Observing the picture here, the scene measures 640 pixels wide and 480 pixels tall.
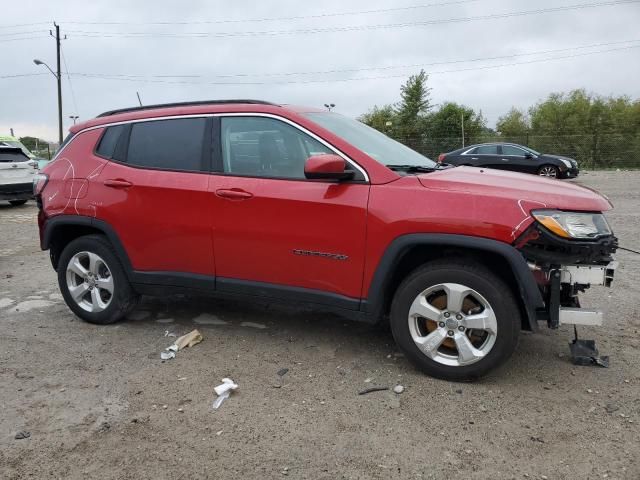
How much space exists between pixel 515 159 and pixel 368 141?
56.5 feet

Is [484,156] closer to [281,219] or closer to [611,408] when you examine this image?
[281,219]

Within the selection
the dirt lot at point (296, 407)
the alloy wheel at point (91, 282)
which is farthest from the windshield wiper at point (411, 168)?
the alloy wheel at point (91, 282)

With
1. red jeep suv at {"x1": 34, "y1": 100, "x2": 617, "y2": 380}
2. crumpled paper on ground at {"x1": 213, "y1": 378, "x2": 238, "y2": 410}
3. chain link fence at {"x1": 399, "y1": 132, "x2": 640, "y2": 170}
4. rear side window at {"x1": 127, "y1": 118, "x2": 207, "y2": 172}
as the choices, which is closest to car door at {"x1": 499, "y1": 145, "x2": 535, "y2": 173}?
chain link fence at {"x1": 399, "y1": 132, "x2": 640, "y2": 170}

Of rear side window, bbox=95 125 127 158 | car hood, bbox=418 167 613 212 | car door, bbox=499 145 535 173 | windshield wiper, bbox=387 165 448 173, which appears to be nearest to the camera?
car hood, bbox=418 167 613 212

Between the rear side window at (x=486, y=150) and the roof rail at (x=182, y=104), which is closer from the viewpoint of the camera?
the roof rail at (x=182, y=104)

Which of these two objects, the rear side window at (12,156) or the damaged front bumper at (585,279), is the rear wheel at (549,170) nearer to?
the rear side window at (12,156)

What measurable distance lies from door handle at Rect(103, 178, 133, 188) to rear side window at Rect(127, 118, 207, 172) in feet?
0.55

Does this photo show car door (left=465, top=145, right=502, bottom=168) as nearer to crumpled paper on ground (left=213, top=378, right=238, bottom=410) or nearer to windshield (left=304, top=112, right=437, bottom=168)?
windshield (left=304, top=112, right=437, bottom=168)

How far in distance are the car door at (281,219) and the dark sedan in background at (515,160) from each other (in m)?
16.3

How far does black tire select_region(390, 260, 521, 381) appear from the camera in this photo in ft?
10.6

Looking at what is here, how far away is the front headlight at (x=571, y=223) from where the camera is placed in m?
3.12

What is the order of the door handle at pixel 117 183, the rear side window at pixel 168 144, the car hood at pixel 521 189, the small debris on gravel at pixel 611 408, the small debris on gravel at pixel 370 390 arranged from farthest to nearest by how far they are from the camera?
1. the door handle at pixel 117 183
2. the rear side window at pixel 168 144
3. the small debris on gravel at pixel 370 390
4. the car hood at pixel 521 189
5. the small debris on gravel at pixel 611 408

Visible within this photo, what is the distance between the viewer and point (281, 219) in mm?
3699

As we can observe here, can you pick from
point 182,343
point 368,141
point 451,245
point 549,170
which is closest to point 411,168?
point 368,141
